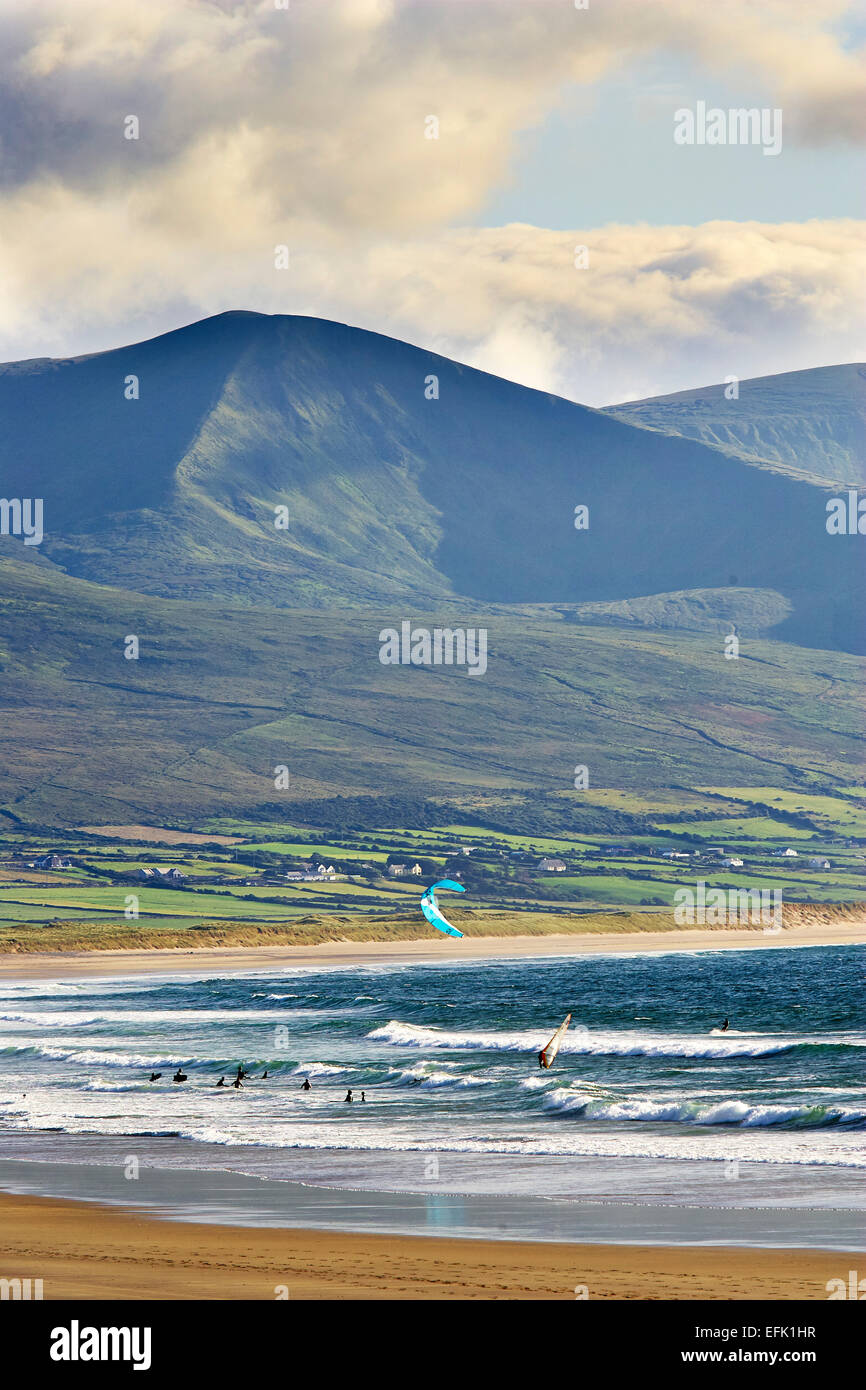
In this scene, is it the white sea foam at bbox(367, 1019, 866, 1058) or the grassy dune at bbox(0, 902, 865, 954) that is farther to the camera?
the grassy dune at bbox(0, 902, 865, 954)

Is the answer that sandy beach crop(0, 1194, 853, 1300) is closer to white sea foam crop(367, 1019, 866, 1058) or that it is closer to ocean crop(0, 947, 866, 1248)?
ocean crop(0, 947, 866, 1248)

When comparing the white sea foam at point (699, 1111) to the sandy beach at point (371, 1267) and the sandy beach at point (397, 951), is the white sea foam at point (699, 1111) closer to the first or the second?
the sandy beach at point (371, 1267)

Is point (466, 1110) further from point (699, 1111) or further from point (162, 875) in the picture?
point (162, 875)

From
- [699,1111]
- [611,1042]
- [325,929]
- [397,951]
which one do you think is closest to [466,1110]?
[699,1111]

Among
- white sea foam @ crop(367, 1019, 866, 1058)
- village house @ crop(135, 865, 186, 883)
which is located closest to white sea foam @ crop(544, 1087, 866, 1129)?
white sea foam @ crop(367, 1019, 866, 1058)

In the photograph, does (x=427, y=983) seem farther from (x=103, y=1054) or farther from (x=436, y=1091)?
(x=436, y=1091)

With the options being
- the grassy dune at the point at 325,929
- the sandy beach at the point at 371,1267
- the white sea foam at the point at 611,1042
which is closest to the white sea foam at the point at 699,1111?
the white sea foam at the point at 611,1042
